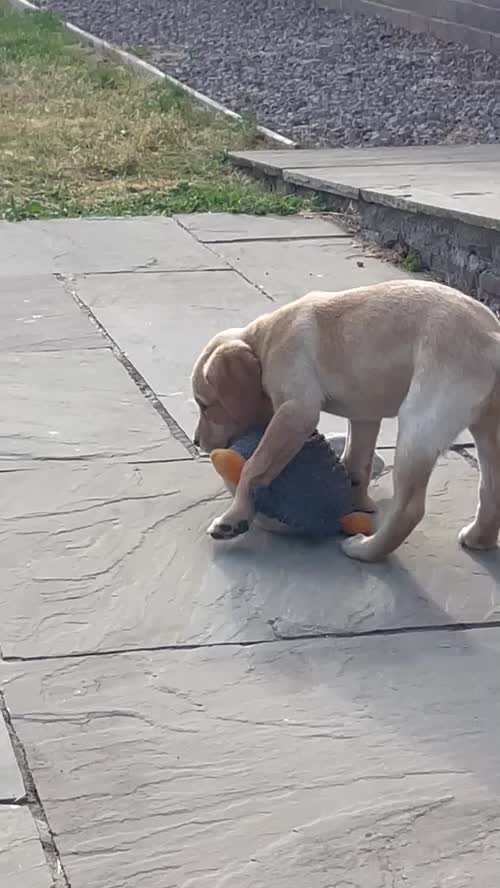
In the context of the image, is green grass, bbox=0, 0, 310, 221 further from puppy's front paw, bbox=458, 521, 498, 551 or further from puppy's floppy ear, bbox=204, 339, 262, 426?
puppy's front paw, bbox=458, 521, 498, 551

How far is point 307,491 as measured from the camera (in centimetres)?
406

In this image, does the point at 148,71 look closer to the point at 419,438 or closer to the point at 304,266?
the point at 304,266

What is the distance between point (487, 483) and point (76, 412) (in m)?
1.65

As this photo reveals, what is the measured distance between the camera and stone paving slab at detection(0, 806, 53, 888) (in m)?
2.70

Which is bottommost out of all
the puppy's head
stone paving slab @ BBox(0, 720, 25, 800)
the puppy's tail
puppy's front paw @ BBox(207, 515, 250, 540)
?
puppy's front paw @ BBox(207, 515, 250, 540)

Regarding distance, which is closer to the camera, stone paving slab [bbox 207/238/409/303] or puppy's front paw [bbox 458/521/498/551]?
puppy's front paw [bbox 458/521/498/551]

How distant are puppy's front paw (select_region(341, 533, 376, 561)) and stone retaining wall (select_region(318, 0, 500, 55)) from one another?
9073 mm

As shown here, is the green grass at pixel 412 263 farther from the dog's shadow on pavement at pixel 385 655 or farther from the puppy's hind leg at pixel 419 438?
the puppy's hind leg at pixel 419 438

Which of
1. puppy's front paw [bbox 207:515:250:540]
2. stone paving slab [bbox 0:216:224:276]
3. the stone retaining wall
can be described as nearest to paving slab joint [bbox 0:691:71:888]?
puppy's front paw [bbox 207:515:250:540]

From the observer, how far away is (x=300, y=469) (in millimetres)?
4062

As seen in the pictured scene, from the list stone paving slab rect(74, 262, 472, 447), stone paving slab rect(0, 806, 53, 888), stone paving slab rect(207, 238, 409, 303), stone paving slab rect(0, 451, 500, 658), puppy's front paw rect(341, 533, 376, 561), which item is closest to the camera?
stone paving slab rect(0, 806, 53, 888)

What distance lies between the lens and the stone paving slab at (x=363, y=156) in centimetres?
835

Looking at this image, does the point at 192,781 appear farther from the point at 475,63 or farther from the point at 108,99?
the point at 475,63

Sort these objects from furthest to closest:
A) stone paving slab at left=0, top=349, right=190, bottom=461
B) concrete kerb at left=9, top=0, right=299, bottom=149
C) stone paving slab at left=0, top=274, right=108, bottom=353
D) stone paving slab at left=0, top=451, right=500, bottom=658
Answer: concrete kerb at left=9, top=0, right=299, bottom=149 < stone paving slab at left=0, top=274, right=108, bottom=353 < stone paving slab at left=0, top=349, right=190, bottom=461 < stone paving slab at left=0, top=451, right=500, bottom=658
